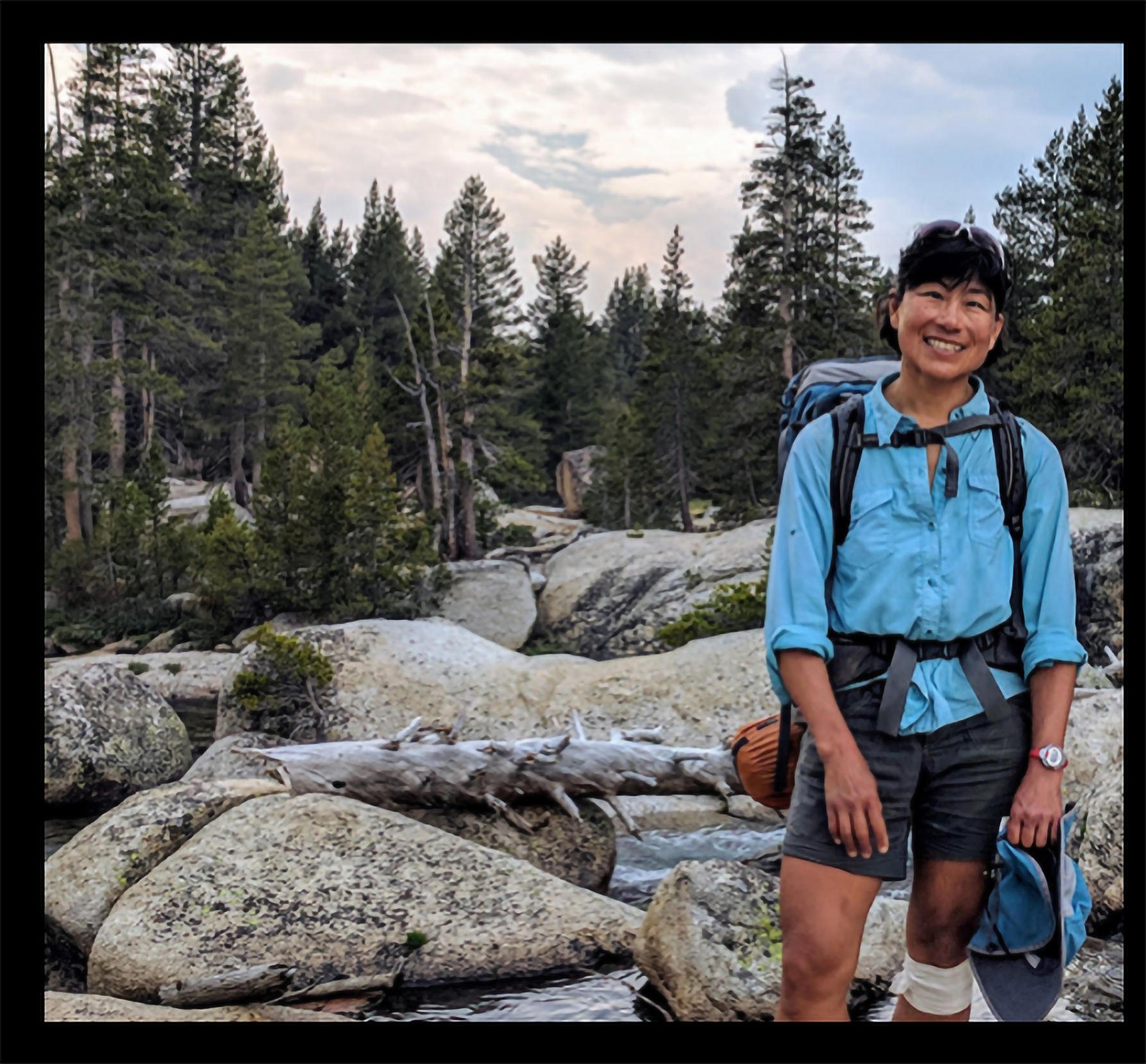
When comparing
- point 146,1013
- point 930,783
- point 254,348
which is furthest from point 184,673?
point 254,348

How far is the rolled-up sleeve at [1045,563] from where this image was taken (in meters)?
2.67

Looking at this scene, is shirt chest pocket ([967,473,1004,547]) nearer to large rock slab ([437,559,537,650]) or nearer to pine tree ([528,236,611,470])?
large rock slab ([437,559,537,650])

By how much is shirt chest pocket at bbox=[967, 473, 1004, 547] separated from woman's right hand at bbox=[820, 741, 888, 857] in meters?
0.61

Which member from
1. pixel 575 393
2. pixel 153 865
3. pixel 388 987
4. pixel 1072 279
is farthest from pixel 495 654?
pixel 575 393

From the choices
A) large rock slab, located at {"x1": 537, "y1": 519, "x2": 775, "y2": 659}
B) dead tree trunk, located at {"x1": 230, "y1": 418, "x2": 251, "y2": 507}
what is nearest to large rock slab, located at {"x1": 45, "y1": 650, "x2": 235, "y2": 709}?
large rock slab, located at {"x1": 537, "y1": 519, "x2": 775, "y2": 659}

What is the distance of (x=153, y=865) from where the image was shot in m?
7.14

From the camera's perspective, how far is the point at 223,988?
577 centimetres

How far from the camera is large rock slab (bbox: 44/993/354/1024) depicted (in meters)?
4.92

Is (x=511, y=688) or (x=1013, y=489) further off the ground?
(x=1013, y=489)

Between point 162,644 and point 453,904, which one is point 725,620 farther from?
point 162,644

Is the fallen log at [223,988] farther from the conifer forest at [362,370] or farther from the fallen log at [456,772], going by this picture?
the conifer forest at [362,370]

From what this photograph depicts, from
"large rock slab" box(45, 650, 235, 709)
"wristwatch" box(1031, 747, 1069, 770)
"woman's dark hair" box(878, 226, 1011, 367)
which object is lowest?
"large rock slab" box(45, 650, 235, 709)

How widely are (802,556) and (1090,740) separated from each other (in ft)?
25.6
